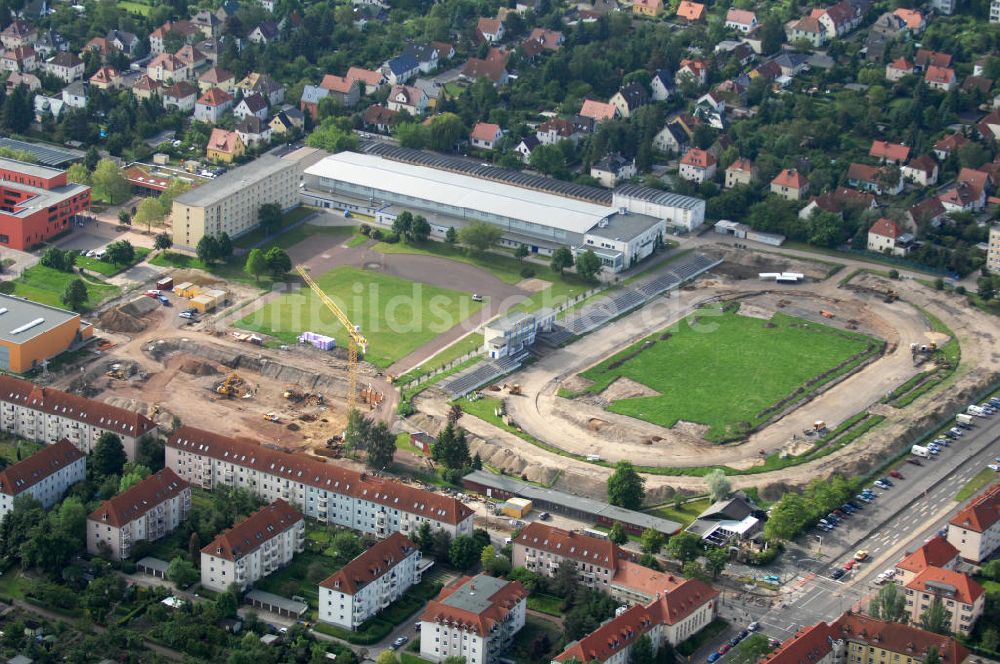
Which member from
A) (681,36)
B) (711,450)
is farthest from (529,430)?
(681,36)

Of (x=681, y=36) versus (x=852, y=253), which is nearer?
(x=852, y=253)

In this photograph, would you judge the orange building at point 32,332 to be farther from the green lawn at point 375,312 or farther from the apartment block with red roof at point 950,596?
the apartment block with red roof at point 950,596

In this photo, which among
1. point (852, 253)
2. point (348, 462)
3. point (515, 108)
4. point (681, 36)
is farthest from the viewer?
point (681, 36)

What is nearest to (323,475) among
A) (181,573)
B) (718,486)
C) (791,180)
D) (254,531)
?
(254,531)

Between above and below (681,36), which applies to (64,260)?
below

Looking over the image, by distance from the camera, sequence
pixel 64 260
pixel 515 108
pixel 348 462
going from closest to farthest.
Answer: pixel 348 462 < pixel 64 260 < pixel 515 108

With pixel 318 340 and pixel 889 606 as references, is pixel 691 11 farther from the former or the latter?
pixel 889 606

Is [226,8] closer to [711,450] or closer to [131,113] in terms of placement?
[131,113]
